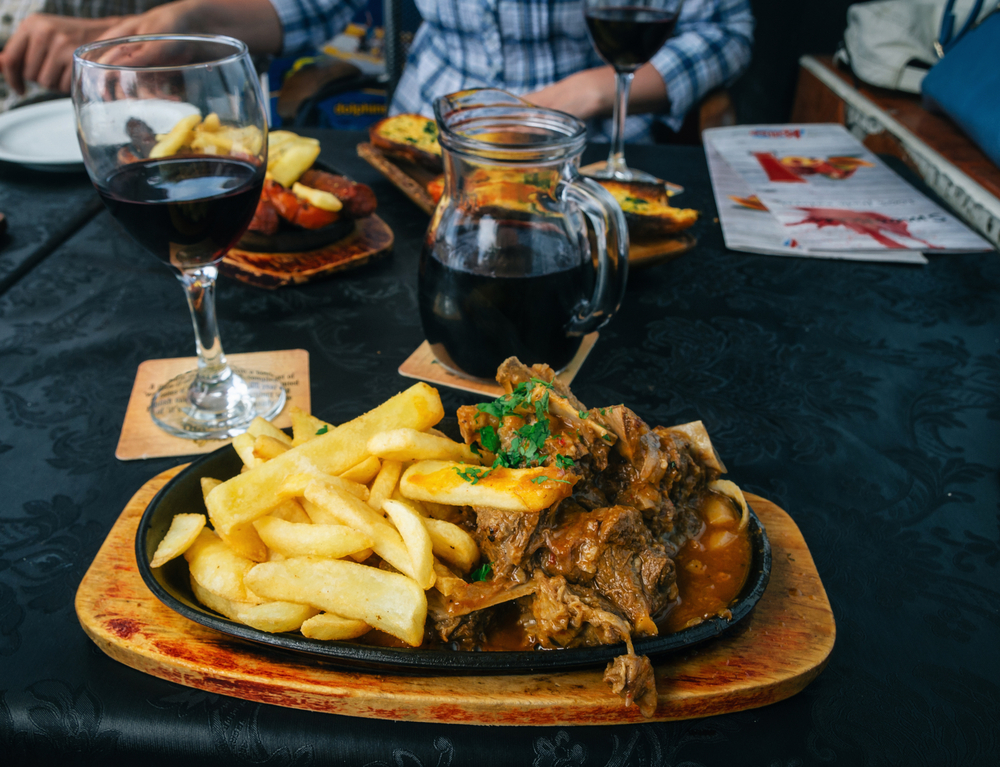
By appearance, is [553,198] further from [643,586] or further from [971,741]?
[971,741]

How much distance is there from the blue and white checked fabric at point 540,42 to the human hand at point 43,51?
78cm

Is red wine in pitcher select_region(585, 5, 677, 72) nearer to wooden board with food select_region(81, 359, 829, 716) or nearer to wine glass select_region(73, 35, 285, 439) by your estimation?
wine glass select_region(73, 35, 285, 439)

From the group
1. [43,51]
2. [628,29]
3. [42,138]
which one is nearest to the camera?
[628,29]

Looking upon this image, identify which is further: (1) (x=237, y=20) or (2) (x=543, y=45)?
(2) (x=543, y=45)

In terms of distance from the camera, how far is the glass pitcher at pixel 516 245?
1219 mm

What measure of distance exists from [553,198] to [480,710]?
80 centimetres

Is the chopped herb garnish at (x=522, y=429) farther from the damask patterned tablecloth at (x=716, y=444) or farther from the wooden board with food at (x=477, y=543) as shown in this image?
the damask patterned tablecloth at (x=716, y=444)

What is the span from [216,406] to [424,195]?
94 centimetres

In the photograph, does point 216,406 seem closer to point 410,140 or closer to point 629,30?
point 410,140

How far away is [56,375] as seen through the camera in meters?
1.40

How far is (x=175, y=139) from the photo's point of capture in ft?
3.67

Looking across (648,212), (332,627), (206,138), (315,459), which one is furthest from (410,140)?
(332,627)

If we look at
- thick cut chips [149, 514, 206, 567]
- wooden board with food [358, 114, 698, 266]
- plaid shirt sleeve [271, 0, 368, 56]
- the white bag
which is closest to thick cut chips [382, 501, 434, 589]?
thick cut chips [149, 514, 206, 567]

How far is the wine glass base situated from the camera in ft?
4.14
